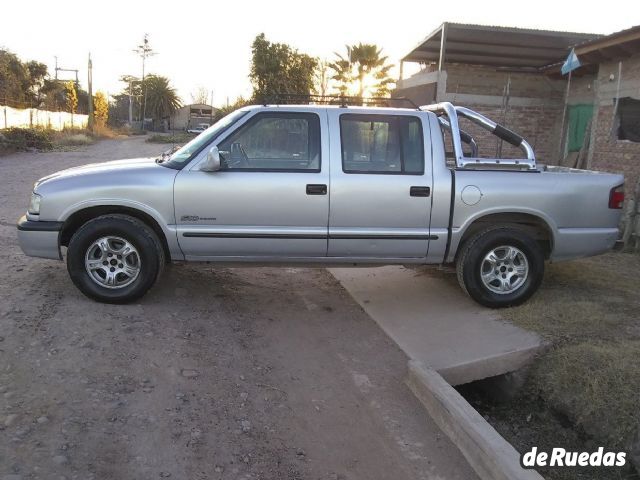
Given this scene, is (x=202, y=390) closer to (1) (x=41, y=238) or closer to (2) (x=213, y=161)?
(2) (x=213, y=161)

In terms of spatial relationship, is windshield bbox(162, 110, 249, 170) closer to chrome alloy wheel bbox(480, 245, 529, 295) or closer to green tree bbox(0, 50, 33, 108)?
chrome alloy wheel bbox(480, 245, 529, 295)

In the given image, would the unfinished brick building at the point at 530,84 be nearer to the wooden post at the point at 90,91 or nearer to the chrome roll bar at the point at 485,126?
the chrome roll bar at the point at 485,126

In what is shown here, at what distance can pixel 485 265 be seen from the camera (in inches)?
210

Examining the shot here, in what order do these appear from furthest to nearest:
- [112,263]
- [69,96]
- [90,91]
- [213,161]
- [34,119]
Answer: [69,96] → [90,91] → [34,119] → [112,263] → [213,161]

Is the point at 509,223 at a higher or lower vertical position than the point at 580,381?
higher

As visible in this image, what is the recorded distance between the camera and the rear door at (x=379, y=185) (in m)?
5.04

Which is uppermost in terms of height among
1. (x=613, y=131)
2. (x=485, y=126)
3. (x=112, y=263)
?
(x=613, y=131)

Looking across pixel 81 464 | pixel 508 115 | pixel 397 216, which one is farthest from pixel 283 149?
pixel 508 115

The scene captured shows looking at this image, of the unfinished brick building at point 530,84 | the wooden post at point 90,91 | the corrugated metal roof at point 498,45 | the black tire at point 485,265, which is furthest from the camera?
the wooden post at point 90,91

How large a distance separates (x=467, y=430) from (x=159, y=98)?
78163 millimetres

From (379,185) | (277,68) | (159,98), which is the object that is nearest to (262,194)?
(379,185)

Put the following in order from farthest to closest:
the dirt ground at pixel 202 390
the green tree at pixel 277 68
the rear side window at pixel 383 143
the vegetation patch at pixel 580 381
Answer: the green tree at pixel 277 68 → the rear side window at pixel 383 143 → the vegetation patch at pixel 580 381 → the dirt ground at pixel 202 390

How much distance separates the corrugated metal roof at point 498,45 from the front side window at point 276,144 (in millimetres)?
8918

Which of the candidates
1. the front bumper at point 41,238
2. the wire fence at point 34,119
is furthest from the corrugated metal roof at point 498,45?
the wire fence at point 34,119
